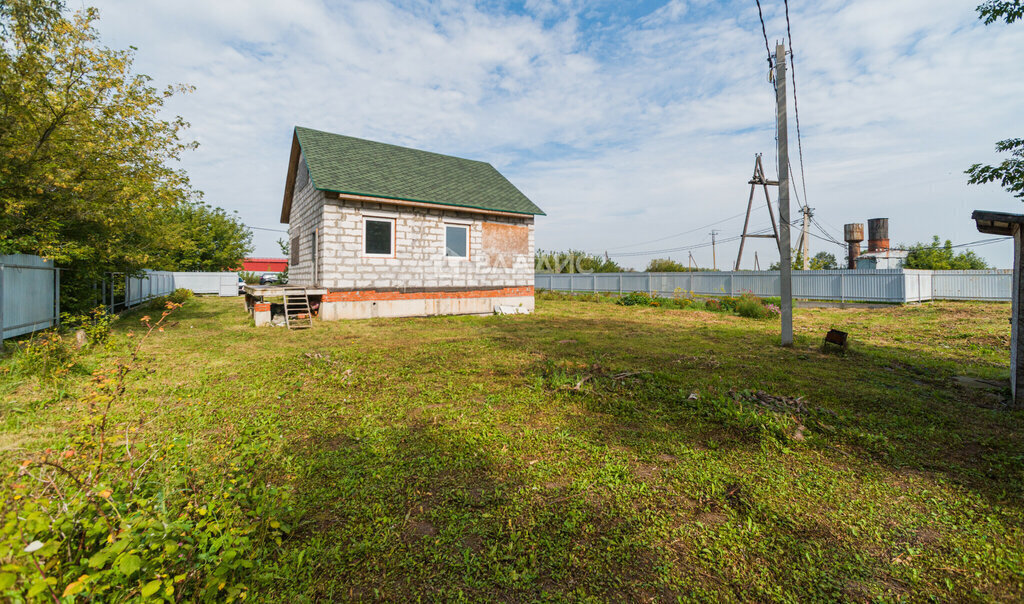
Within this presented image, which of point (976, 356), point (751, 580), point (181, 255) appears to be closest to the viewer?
point (751, 580)

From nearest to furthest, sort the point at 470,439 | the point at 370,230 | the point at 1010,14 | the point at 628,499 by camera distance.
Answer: the point at 628,499, the point at 470,439, the point at 1010,14, the point at 370,230

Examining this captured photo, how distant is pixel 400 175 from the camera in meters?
14.9

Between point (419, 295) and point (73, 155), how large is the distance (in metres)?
8.55

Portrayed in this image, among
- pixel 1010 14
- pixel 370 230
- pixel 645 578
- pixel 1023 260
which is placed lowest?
pixel 645 578

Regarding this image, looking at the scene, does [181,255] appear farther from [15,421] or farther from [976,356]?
[976,356]

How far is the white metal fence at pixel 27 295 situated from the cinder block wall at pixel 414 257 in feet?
19.1

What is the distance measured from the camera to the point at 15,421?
4168 millimetres

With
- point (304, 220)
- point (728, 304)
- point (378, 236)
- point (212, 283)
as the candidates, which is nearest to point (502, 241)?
point (378, 236)

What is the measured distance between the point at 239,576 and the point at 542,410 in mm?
3166

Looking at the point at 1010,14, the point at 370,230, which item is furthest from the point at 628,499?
the point at 370,230

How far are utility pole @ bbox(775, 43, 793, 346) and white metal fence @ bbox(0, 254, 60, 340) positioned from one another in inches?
593

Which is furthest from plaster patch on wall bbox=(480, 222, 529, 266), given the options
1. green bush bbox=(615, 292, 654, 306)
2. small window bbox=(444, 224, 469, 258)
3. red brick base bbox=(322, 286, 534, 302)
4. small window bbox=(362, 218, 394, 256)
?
green bush bbox=(615, 292, 654, 306)

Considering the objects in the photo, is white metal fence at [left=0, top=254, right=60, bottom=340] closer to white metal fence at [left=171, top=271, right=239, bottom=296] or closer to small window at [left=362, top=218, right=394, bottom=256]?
small window at [left=362, top=218, right=394, bottom=256]

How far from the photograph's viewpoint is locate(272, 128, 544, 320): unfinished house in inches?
497
